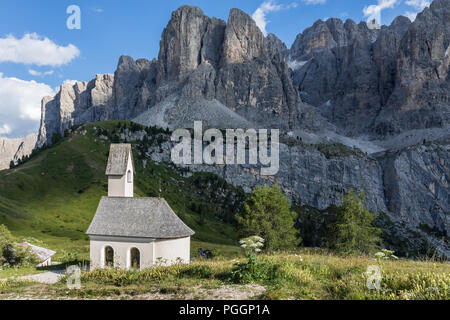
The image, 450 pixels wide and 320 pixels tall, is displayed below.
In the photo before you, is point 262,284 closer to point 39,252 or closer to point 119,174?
point 119,174

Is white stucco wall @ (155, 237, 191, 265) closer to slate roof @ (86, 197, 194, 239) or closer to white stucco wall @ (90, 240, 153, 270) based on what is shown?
slate roof @ (86, 197, 194, 239)

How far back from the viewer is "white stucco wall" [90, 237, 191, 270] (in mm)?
30406

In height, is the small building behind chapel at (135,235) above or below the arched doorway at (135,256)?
above

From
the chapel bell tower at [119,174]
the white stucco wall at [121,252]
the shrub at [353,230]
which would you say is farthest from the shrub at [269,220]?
the white stucco wall at [121,252]

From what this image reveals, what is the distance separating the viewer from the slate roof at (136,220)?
31172 mm

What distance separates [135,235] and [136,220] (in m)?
1.79

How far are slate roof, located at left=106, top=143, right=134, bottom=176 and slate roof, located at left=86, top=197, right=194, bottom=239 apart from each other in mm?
3341

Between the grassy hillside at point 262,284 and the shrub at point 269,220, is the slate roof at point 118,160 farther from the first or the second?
the shrub at point 269,220

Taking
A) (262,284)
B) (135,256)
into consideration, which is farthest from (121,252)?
(262,284)

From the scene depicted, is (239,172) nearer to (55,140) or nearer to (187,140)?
(187,140)

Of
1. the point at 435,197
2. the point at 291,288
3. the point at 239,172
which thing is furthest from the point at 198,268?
the point at 435,197

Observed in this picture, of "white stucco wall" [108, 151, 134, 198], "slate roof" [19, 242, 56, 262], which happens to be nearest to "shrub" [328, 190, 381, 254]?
"white stucco wall" [108, 151, 134, 198]

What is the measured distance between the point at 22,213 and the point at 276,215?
66.0 metres

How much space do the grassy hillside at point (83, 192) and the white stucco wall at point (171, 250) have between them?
104ft
